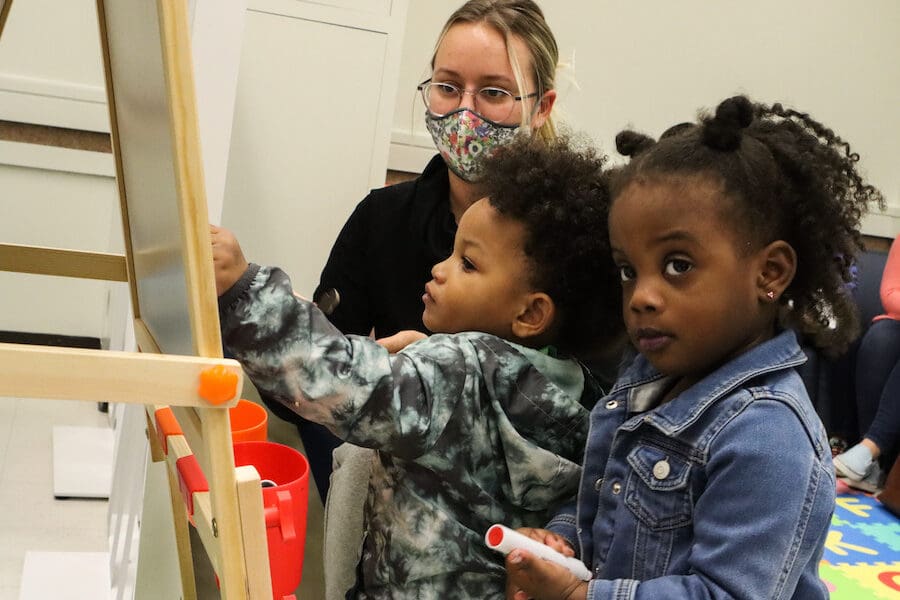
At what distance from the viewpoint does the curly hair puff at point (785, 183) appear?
0.78 metres

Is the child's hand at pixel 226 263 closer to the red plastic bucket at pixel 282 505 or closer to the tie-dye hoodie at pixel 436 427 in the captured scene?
the tie-dye hoodie at pixel 436 427

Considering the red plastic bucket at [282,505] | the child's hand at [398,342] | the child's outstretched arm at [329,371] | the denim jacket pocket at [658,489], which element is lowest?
the red plastic bucket at [282,505]

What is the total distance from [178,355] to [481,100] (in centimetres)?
92

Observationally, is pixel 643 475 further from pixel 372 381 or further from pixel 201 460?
pixel 201 460

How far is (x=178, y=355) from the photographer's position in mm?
646

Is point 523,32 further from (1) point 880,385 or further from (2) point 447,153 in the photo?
(1) point 880,385

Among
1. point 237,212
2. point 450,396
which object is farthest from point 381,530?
point 237,212

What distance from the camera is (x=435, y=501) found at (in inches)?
34.2

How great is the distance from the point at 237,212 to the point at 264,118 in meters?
0.21

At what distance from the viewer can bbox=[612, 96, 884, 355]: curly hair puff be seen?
0.78m

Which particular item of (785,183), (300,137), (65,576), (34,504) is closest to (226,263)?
(785,183)

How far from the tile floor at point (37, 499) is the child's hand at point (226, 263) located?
0.76 metres

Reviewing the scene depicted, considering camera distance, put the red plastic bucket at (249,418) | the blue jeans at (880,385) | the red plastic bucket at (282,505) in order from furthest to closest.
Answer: the blue jeans at (880,385)
the red plastic bucket at (249,418)
the red plastic bucket at (282,505)

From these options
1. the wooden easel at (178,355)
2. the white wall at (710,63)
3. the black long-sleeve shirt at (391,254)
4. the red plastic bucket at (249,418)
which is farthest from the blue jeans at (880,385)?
the wooden easel at (178,355)
